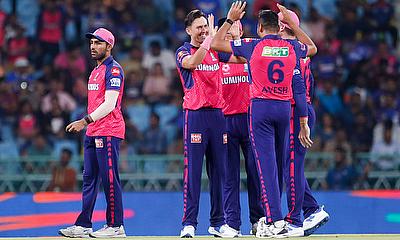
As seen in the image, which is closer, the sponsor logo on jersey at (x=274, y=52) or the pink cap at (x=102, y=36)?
the sponsor logo on jersey at (x=274, y=52)

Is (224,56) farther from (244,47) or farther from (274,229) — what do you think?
(274,229)

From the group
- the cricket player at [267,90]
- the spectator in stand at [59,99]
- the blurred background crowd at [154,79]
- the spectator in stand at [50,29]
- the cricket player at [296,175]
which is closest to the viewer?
the cricket player at [267,90]

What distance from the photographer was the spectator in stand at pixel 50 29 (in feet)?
67.5

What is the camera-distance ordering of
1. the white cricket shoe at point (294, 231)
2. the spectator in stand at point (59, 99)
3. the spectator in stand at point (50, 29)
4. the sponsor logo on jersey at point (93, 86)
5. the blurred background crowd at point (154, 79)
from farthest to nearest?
the spectator in stand at point (50, 29) < the spectator in stand at point (59, 99) < the blurred background crowd at point (154, 79) < the sponsor logo on jersey at point (93, 86) < the white cricket shoe at point (294, 231)

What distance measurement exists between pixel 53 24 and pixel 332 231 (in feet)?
24.4

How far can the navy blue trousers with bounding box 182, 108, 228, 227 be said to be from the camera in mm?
12594

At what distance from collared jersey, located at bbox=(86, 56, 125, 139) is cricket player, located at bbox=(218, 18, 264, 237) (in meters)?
1.19

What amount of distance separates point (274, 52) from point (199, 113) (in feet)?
3.88

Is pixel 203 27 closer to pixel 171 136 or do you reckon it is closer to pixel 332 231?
pixel 332 231

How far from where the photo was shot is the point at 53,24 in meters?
20.7

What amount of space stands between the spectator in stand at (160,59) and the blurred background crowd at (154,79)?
2 cm

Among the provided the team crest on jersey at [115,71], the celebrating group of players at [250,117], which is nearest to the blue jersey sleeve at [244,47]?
the celebrating group of players at [250,117]

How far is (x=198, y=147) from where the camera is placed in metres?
12.6

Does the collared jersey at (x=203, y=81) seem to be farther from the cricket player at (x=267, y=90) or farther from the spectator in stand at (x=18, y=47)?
the spectator in stand at (x=18, y=47)
